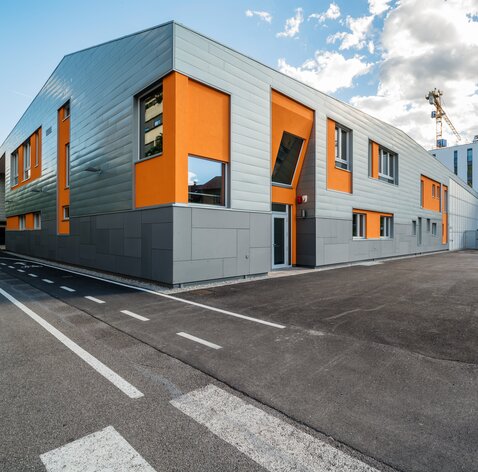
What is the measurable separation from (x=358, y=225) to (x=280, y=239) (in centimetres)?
593

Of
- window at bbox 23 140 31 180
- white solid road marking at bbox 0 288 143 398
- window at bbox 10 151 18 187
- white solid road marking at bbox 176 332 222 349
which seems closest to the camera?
white solid road marking at bbox 0 288 143 398

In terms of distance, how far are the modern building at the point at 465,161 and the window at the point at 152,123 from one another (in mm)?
75051

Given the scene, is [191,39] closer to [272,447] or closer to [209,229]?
[209,229]

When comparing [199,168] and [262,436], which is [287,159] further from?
[262,436]

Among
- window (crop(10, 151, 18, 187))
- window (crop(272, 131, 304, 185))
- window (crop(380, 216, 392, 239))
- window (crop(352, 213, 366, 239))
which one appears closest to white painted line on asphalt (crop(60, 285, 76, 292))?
window (crop(272, 131, 304, 185))

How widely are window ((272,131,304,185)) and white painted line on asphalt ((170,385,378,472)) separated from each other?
1127 cm

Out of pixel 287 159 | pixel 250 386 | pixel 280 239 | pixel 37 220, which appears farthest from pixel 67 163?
pixel 250 386

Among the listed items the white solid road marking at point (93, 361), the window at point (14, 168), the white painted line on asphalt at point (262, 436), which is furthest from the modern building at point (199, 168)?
the white painted line on asphalt at point (262, 436)

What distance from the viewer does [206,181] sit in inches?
377

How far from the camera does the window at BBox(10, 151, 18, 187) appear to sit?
25.1 metres

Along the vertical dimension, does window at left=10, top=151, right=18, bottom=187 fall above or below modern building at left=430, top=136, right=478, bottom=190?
below

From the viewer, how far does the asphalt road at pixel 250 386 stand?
2162 millimetres

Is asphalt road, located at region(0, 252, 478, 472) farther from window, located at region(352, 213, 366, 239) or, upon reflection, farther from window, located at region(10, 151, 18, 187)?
window, located at region(10, 151, 18, 187)

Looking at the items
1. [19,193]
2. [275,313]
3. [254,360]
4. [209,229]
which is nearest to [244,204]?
[209,229]
